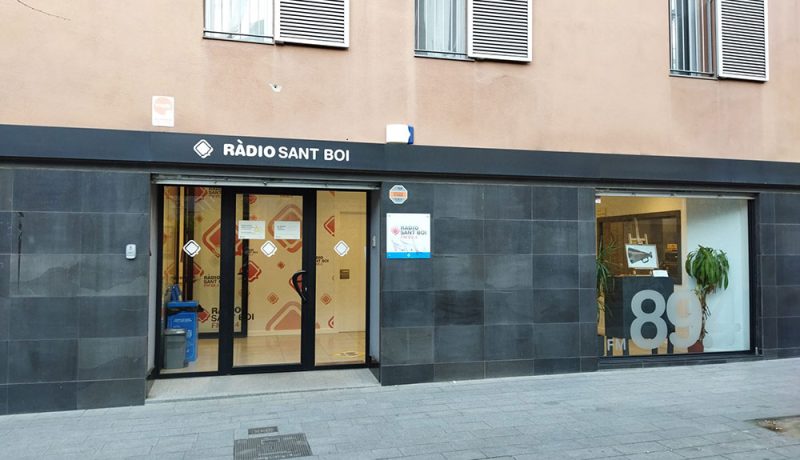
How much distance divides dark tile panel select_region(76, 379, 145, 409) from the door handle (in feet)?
7.62

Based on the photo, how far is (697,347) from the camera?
352 inches

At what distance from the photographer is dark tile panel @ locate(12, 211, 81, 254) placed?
6.32 m

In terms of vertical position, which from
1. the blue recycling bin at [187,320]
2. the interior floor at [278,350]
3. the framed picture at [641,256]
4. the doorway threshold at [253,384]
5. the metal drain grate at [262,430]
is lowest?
the metal drain grate at [262,430]

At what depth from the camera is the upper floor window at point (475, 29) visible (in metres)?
7.80

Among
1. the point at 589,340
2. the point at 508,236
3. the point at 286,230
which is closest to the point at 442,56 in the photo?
the point at 508,236

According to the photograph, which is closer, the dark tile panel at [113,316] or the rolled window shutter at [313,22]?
the dark tile panel at [113,316]

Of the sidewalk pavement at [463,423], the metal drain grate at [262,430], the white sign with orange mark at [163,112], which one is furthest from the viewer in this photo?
the white sign with orange mark at [163,112]

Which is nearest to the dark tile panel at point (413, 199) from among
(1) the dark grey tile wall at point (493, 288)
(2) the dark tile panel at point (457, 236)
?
(1) the dark grey tile wall at point (493, 288)

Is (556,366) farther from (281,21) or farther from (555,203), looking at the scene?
(281,21)

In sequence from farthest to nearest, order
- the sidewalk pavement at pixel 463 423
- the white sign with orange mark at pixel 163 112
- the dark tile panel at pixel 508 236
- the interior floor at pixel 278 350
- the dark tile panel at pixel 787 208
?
the dark tile panel at pixel 787 208 < the dark tile panel at pixel 508 236 < the interior floor at pixel 278 350 < the white sign with orange mark at pixel 163 112 < the sidewalk pavement at pixel 463 423

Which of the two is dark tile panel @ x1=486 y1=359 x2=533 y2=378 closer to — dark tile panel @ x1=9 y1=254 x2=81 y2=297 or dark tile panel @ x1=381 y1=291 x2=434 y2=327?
dark tile panel @ x1=381 y1=291 x2=434 y2=327

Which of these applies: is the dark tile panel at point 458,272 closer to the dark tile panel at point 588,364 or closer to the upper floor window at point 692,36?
the dark tile panel at point 588,364

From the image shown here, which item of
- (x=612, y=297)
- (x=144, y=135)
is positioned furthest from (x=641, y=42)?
(x=144, y=135)

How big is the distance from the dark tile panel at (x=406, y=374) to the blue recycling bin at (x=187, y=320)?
2717mm
